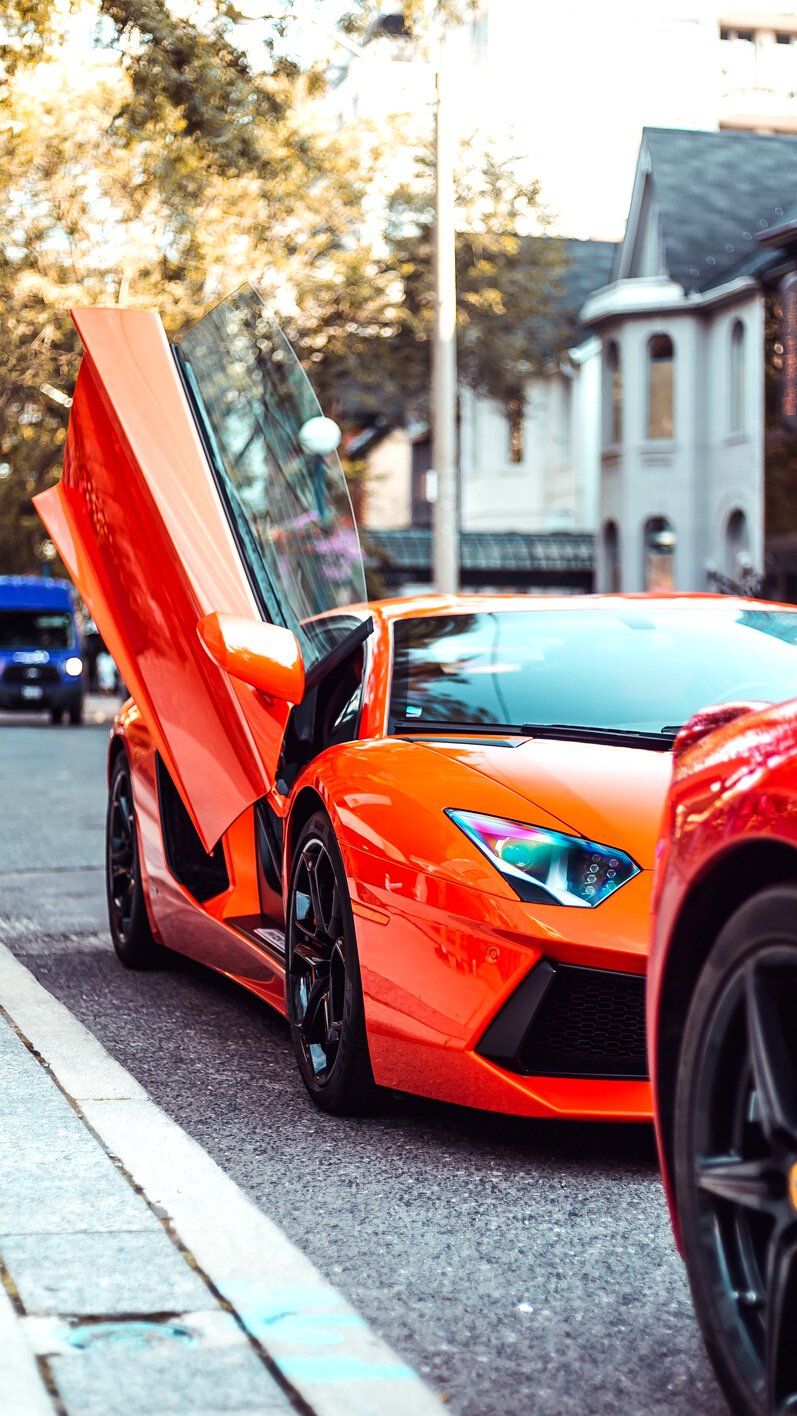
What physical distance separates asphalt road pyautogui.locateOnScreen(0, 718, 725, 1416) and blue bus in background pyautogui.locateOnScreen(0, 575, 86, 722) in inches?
1119

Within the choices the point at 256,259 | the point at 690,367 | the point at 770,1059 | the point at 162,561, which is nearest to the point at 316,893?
the point at 162,561

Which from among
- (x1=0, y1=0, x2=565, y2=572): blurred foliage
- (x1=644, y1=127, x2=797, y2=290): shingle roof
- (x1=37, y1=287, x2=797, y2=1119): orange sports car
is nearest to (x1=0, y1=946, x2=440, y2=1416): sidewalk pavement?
(x1=37, y1=287, x2=797, y2=1119): orange sports car

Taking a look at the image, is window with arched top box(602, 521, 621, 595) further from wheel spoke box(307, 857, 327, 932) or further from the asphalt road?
wheel spoke box(307, 857, 327, 932)

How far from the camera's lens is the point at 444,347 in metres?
18.0

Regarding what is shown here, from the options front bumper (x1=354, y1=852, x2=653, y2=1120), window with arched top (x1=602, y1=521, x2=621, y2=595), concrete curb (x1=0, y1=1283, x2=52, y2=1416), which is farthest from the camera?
window with arched top (x1=602, y1=521, x2=621, y2=595)

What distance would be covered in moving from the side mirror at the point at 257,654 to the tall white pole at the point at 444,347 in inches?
492

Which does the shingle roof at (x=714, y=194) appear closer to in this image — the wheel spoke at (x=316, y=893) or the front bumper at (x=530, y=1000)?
the wheel spoke at (x=316, y=893)

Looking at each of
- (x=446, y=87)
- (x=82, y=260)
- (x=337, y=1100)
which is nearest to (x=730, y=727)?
(x=337, y=1100)

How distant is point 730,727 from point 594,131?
56.4 metres

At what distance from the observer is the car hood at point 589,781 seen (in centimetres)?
409

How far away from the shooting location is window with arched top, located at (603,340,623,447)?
36.3 m

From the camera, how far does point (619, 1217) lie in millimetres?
3850

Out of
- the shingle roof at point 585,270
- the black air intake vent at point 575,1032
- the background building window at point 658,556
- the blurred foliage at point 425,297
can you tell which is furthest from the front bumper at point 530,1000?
the shingle roof at point 585,270

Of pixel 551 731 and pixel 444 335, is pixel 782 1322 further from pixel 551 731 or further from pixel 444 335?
pixel 444 335
